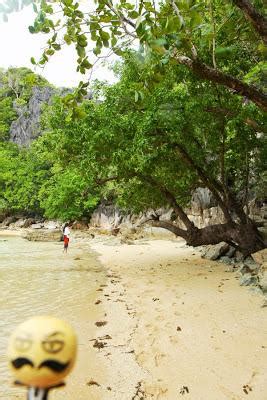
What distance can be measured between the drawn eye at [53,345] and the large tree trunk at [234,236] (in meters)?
12.4

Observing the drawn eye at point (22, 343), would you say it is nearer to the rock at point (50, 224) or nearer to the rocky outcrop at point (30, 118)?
the rock at point (50, 224)

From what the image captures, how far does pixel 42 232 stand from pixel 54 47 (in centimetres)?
2733

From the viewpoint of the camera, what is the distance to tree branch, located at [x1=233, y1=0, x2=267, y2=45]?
11.4ft

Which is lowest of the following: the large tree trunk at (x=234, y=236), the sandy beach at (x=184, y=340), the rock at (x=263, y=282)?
the sandy beach at (x=184, y=340)

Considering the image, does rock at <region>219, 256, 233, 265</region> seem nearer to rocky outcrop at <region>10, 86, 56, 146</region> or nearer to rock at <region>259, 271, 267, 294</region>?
rock at <region>259, 271, 267, 294</region>

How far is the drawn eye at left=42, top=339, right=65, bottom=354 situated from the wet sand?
3382mm

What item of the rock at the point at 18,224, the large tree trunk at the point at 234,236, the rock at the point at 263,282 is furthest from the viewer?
the rock at the point at 18,224

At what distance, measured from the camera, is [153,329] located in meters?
6.21

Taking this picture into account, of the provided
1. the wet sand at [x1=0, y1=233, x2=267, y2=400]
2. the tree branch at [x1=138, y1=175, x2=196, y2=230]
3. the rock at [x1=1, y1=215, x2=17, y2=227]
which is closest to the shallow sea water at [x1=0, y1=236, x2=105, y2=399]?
the wet sand at [x1=0, y1=233, x2=267, y2=400]

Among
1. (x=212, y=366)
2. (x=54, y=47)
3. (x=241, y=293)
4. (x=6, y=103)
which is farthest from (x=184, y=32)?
(x=6, y=103)

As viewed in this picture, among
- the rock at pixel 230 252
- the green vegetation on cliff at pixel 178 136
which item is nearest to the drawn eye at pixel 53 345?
the green vegetation on cliff at pixel 178 136

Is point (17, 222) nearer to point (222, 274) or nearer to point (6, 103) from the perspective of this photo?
point (6, 103)

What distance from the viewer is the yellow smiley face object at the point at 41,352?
3.28 feet

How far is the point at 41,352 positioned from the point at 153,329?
5529mm
